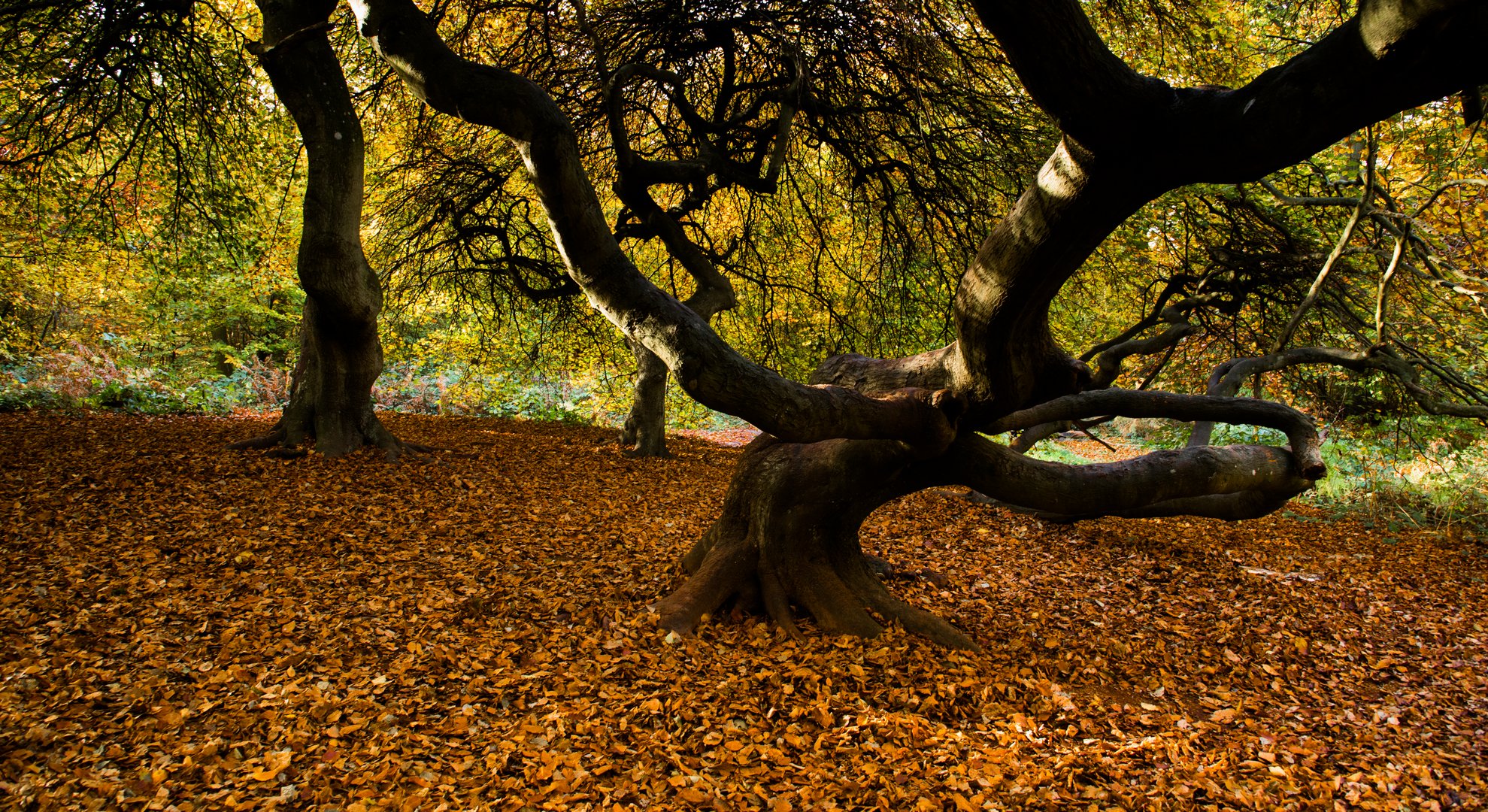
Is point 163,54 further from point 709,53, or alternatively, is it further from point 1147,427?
point 1147,427

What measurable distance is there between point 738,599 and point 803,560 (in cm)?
43

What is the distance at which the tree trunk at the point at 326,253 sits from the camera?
5.53m

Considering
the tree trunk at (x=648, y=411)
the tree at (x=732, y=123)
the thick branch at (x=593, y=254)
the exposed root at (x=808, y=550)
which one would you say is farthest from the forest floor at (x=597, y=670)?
the tree trunk at (x=648, y=411)

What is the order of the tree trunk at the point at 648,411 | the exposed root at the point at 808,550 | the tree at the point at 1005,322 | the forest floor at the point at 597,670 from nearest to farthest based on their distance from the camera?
the tree at the point at 1005,322
the forest floor at the point at 597,670
the exposed root at the point at 808,550
the tree trunk at the point at 648,411

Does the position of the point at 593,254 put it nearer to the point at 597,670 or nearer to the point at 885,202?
the point at 597,670

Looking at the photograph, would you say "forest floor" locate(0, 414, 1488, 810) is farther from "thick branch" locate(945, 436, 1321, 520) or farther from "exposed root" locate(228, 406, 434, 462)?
"thick branch" locate(945, 436, 1321, 520)

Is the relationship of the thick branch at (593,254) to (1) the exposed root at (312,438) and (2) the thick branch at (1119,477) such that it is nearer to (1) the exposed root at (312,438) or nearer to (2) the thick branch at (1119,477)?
(2) the thick branch at (1119,477)

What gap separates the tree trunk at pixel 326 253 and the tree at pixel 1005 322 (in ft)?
10.7

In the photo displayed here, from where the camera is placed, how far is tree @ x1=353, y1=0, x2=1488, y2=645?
1.83m

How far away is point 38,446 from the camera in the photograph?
5.74 m

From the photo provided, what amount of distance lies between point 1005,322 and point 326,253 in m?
5.43

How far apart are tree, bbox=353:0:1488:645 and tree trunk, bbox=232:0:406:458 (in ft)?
10.7

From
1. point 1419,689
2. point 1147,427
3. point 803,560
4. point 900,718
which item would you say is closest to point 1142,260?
point 1419,689

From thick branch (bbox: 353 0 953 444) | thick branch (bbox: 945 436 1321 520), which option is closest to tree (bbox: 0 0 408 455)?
thick branch (bbox: 353 0 953 444)
